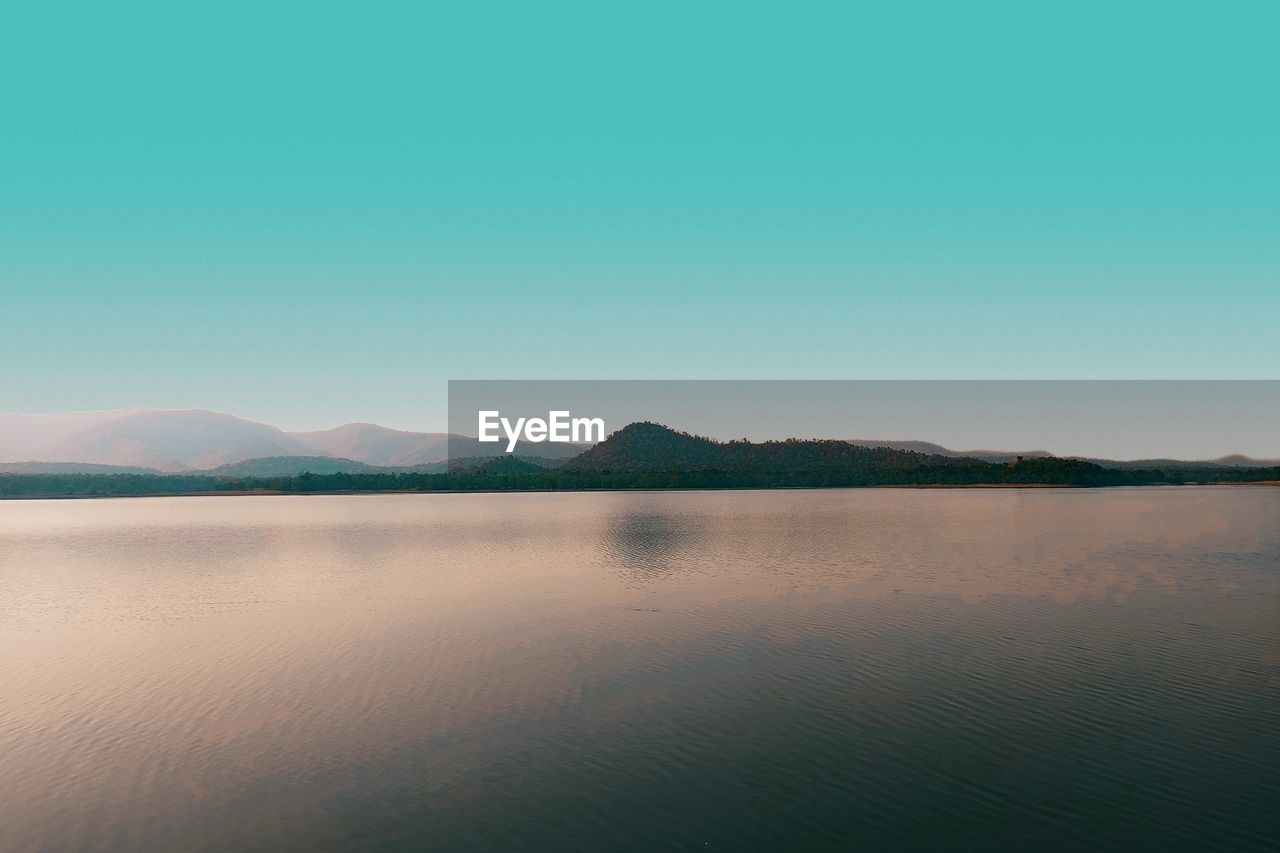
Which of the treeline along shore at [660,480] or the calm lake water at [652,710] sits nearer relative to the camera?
the calm lake water at [652,710]

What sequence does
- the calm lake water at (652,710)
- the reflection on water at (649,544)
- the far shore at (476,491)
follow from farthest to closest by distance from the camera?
the far shore at (476,491)
the reflection on water at (649,544)
the calm lake water at (652,710)

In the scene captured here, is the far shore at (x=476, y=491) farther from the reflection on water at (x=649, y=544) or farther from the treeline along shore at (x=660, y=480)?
the reflection on water at (x=649, y=544)

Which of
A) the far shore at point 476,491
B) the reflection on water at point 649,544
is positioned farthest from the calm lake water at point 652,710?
the far shore at point 476,491

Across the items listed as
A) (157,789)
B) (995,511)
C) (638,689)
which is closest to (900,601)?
(638,689)

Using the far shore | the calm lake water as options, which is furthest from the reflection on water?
the far shore

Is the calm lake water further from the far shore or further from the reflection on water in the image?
the far shore

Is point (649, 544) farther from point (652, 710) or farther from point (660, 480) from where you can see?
point (660, 480)

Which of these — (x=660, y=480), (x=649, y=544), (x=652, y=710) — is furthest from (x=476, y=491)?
(x=652, y=710)

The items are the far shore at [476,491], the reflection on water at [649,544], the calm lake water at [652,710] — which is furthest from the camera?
the far shore at [476,491]

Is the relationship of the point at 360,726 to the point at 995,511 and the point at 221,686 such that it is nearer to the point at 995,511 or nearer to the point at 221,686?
the point at 221,686

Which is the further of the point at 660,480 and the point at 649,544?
the point at 660,480
